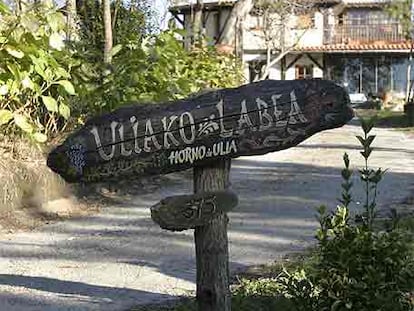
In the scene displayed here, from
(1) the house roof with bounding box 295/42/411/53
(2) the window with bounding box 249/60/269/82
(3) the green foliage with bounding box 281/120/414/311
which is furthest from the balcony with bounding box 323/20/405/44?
(3) the green foliage with bounding box 281/120/414/311

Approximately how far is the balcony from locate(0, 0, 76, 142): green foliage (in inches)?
1459

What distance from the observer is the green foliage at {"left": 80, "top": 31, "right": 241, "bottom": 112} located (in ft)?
38.1

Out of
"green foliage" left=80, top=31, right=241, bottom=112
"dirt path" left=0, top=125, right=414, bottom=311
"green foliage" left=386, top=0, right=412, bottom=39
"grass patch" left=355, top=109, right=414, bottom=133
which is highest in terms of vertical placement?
"green foliage" left=386, top=0, right=412, bottom=39

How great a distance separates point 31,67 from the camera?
8.90 meters

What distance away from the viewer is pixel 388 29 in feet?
154

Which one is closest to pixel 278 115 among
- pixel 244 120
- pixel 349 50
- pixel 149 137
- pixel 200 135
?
pixel 244 120

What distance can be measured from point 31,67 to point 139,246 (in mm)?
2392

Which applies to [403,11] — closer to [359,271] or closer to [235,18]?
[235,18]

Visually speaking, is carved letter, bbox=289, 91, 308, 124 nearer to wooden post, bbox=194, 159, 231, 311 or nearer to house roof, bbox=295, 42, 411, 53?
wooden post, bbox=194, 159, 231, 311

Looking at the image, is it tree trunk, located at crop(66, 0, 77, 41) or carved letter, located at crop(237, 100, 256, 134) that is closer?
carved letter, located at crop(237, 100, 256, 134)

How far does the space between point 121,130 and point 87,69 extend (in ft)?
23.1

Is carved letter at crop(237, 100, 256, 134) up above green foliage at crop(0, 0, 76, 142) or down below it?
below

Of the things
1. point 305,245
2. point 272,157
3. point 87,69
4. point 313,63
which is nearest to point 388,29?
point 313,63

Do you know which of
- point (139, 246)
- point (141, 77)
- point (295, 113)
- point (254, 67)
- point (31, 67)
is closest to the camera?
point (295, 113)
